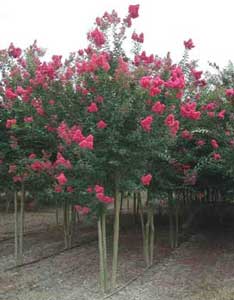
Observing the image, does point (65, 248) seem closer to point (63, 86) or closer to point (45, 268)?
point (45, 268)

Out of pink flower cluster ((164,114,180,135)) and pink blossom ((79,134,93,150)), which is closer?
pink blossom ((79,134,93,150))

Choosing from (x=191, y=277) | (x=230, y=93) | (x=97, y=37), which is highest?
(x=97, y=37)

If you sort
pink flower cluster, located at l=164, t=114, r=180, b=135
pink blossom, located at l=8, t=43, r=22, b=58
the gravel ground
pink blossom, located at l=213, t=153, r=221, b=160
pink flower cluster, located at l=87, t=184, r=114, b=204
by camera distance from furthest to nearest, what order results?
pink blossom, located at l=8, t=43, r=22, b=58 → pink blossom, located at l=213, t=153, r=221, b=160 → the gravel ground → pink flower cluster, located at l=164, t=114, r=180, b=135 → pink flower cluster, located at l=87, t=184, r=114, b=204

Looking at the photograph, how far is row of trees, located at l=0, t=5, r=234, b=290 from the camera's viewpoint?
4891 millimetres

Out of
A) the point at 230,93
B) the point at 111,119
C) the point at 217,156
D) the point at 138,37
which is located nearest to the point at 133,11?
the point at 138,37

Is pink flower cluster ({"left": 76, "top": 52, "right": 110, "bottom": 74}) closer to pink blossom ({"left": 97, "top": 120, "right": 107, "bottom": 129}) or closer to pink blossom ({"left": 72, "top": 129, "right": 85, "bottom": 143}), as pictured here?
pink blossom ({"left": 97, "top": 120, "right": 107, "bottom": 129})

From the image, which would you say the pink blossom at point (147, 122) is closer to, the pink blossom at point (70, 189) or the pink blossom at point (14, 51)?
the pink blossom at point (70, 189)

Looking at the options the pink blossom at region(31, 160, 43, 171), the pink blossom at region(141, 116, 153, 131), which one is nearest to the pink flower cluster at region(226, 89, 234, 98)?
the pink blossom at region(141, 116, 153, 131)

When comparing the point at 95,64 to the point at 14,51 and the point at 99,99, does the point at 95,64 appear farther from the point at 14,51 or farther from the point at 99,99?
the point at 14,51

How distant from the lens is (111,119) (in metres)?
4.92

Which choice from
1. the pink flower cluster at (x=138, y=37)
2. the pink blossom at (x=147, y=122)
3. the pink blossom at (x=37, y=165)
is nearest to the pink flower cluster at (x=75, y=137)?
the pink blossom at (x=147, y=122)

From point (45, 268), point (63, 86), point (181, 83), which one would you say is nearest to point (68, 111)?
point (63, 86)

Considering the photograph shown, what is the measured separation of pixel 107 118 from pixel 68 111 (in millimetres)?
612

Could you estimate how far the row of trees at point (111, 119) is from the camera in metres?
4.89
